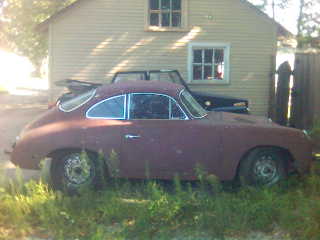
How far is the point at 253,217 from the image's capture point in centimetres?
564

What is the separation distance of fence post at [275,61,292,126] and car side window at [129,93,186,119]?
21.4 feet

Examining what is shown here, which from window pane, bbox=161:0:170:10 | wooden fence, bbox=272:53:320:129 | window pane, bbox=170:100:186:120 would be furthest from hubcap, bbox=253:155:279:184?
window pane, bbox=161:0:170:10

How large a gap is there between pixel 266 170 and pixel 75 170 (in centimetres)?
258

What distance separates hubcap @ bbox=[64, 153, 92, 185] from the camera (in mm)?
6684

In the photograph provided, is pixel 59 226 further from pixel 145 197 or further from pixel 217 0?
pixel 217 0

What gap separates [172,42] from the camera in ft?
48.4

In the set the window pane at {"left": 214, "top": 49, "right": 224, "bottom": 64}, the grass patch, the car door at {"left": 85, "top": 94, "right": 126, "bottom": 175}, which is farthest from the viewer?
the window pane at {"left": 214, "top": 49, "right": 224, "bottom": 64}

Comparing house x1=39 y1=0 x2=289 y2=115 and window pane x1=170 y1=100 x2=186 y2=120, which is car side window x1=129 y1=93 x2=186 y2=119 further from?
house x1=39 y1=0 x2=289 y2=115

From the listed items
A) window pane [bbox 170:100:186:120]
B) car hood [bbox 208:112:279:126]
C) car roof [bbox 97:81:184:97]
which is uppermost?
car roof [bbox 97:81:184:97]

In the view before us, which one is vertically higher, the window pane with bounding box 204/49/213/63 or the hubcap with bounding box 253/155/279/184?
the window pane with bounding box 204/49/213/63

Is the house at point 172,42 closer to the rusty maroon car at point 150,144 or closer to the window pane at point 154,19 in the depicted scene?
the window pane at point 154,19

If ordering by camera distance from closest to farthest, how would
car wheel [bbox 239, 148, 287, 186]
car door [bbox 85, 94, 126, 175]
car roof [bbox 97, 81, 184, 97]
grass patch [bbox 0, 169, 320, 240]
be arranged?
grass patch [bbox 0, 169, 320, 240], car door [bbox 85, 94, 126, 175], car wheel [bbox 239, 148, 287, 186], car roof [bbox 97, 81, 184, 97]

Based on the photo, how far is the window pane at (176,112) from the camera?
6836mm

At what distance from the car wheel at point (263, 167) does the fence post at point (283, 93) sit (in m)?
6.14
